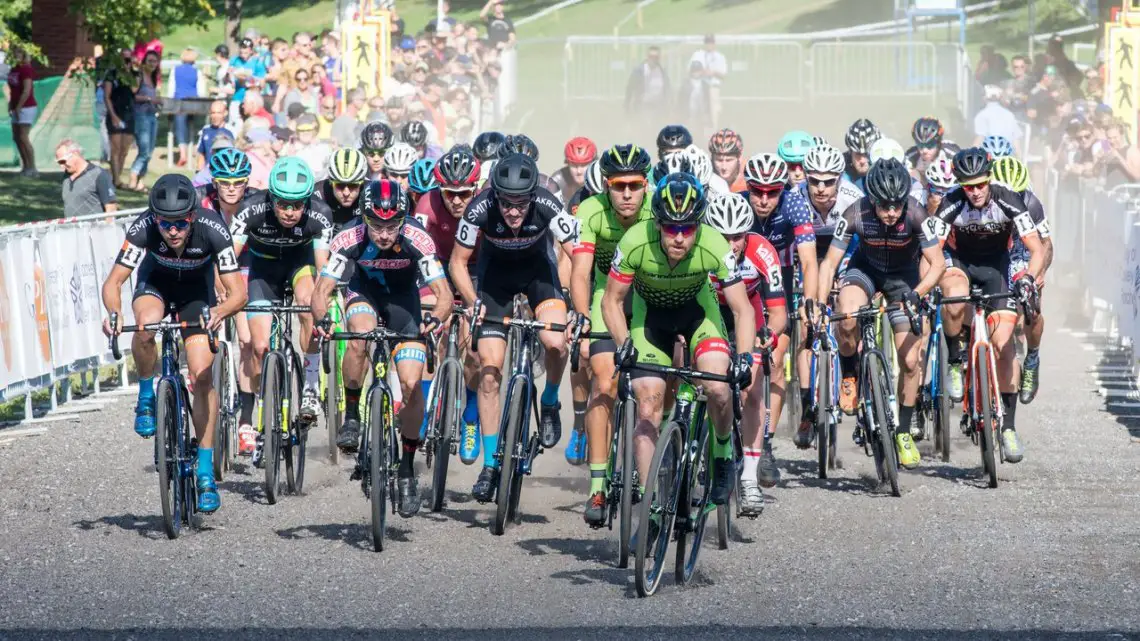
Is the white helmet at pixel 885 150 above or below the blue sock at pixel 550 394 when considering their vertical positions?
above

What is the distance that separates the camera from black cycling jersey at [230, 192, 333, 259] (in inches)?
496

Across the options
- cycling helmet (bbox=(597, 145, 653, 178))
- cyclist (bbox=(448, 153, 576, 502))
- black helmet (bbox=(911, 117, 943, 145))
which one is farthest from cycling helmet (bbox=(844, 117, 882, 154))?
cycling helmet (bbox=(597, 145, 653, 178))

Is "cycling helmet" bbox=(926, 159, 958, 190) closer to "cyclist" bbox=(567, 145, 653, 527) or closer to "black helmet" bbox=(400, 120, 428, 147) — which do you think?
"cyclist" bbox=(567, 145, 653, 527)

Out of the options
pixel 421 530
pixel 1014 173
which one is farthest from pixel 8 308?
pixel 1014 173

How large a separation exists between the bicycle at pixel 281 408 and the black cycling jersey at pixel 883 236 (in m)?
3.63

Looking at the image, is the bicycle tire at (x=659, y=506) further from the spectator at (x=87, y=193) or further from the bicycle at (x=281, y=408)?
the spectator at (x=87, y=193)

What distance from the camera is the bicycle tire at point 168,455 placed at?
9969mm

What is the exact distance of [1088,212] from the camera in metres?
23.1

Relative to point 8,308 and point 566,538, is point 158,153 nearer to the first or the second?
point 8,308

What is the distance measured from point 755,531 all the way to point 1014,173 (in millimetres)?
4010

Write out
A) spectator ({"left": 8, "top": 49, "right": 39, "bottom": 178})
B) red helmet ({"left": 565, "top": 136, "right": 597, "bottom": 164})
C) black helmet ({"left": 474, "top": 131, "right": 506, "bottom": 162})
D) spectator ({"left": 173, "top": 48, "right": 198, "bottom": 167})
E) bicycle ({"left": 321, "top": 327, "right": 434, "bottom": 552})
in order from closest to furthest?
bicycle ({"left": 321, "top": 327, "right": 434, "bottom": 552}) → red helmet ({"left": 565, "top": 136, "right": 597, "bottom": 164}) → black helmet ({"left": 474, "top": 131, "right": 506, "bottom": 162}) → spectator ({"left": 8, "top": 49, "right": 39, "bottom": 178}) → spectator ({"left": 173, "top": 48, "right": 198, "bottom": 167})

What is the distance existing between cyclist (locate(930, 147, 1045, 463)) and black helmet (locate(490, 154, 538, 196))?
298cm

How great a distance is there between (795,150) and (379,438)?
5.40 metres

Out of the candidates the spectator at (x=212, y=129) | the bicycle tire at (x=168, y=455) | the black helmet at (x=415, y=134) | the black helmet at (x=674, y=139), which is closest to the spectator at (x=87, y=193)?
the black helmet at (x=415, y=134)
